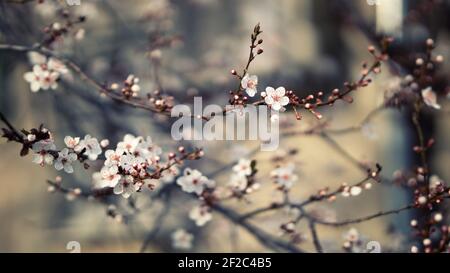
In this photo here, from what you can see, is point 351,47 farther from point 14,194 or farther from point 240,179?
point 14,194

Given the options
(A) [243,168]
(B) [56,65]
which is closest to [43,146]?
(B) [56,65]

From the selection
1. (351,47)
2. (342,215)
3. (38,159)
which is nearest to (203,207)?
(342,215)

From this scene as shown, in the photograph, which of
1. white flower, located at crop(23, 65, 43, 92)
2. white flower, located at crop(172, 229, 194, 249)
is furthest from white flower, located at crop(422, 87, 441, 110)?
white flower, located at crop(23, 65, 43, 92)

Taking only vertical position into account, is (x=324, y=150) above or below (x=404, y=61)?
below

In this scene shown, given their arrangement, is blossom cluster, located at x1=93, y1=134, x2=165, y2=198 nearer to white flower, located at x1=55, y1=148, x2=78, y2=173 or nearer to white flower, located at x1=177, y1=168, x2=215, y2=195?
white flower, located at x1=55, y1=148, x2=78, y2=173

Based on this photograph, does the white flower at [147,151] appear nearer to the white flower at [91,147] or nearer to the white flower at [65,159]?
the white flower at [91,147]
